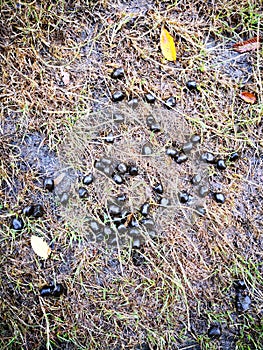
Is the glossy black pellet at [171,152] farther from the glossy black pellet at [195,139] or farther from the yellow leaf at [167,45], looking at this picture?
the yellow leaf at [167,45]

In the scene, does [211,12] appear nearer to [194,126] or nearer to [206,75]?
[206,75]

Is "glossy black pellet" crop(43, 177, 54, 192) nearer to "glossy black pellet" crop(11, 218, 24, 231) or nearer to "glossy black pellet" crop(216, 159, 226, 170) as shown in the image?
"glossy black pellet" crop(11, 218, 24, 231)

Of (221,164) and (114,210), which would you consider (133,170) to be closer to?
(114,210)

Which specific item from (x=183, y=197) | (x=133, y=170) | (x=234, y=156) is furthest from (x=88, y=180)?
(x=234, y=156)

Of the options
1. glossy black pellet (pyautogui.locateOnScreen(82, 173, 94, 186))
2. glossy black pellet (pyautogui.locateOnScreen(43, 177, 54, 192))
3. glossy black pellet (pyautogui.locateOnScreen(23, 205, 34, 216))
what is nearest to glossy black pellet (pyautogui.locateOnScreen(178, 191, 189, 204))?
glossy black pellet (pyautogui.locateOnScreen(82, 173, 94, 186))

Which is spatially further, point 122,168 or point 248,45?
point 248,45

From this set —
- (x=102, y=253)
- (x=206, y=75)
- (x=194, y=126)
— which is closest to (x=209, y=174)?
(x=194, y=126)

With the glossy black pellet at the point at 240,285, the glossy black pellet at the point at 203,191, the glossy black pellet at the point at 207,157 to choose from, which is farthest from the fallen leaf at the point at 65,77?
the glossy black pellet at the point at 240,285
